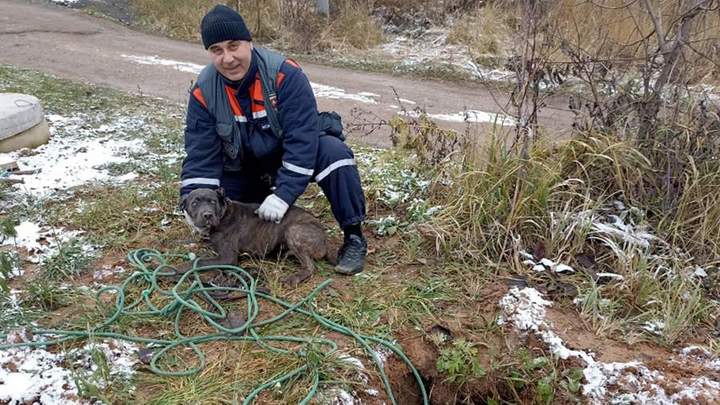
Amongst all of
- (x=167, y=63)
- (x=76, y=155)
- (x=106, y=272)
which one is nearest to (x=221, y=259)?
(x=106, y=272)

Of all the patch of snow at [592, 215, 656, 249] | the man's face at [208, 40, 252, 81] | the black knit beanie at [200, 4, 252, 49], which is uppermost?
the black knit beanie at [200, 4, 252, 49]

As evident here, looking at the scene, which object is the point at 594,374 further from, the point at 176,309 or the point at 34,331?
the point at 34,331

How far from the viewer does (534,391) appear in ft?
10.3

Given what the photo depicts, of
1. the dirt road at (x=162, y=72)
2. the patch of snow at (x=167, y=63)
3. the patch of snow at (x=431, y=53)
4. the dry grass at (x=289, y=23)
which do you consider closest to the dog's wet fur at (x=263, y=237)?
the dirt road at (x=162, y=72)

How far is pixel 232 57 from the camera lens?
3.32m

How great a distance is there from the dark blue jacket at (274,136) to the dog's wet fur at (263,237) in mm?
210

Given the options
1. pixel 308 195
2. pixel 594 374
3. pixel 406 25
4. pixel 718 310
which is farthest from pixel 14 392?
pixel 406 25

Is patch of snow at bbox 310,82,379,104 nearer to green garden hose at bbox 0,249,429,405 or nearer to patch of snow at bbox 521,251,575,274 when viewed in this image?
patch of snow at bbox 521,251,575,274

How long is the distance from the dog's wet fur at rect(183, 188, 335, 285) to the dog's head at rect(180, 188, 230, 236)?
76 mm

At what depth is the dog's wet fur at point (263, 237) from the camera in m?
3.63

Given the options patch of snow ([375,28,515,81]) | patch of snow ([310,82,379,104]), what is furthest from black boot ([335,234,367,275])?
patch of snow ([375,28,515,81])

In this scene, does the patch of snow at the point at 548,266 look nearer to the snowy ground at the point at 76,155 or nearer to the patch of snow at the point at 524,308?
the patch of snow at the point at 524,308

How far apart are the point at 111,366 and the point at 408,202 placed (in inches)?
99.1

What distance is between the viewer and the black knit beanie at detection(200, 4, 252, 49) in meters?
3.23
